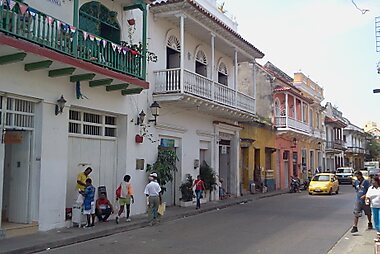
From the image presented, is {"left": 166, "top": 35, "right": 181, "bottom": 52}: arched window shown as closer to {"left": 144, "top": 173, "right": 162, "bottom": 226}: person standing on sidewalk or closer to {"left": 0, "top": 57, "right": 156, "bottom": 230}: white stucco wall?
{"left": 0, "top": 57, "right": 156, "bottom": 230}: white stucco wall

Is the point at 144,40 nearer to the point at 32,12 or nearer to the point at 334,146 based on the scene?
the point at 32,12

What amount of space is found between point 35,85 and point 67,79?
1255 mm

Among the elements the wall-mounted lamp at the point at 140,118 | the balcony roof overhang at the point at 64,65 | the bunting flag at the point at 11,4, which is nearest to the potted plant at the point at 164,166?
the wall-mounted lamp at the point at 140,118

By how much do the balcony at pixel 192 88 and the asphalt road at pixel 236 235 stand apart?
4.59 meters

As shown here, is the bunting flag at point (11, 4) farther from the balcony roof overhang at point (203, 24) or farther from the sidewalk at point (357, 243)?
the sidewalk at point (357, 243)

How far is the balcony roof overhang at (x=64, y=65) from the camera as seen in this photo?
9852 millimetres

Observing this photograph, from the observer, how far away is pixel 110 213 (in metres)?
14.0

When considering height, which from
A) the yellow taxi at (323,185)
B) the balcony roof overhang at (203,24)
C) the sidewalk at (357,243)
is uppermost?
the balcony roof overhang at (203,24)

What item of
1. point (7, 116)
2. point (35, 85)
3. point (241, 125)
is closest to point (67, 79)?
point (35, 85)

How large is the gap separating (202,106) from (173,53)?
2.55 m

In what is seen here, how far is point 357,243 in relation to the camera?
11000 millimetres

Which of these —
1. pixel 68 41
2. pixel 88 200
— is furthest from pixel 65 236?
pixel 68 41

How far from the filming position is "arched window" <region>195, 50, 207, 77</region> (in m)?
21.0

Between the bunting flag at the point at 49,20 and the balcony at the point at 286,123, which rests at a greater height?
the bunting flag at the point at 49,20
